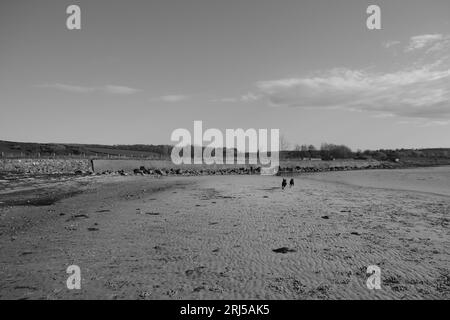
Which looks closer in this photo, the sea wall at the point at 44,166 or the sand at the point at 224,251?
the sand at the point at 224,251

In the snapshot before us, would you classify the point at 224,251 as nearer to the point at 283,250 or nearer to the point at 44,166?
the point at 283,250

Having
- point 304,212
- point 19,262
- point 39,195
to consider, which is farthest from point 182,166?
point 19,262

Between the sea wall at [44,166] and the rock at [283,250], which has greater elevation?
the sea wall at [44,166]

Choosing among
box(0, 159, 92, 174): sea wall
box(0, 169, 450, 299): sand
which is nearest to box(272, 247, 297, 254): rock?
box(0, 169, 450, 299): sand

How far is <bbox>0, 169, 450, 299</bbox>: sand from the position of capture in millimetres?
8141

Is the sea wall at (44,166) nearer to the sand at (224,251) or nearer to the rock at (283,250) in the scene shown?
the sand at (224,251)

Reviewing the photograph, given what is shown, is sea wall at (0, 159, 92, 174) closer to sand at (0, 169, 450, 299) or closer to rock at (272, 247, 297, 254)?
sand at (0, 169, 450, 299)

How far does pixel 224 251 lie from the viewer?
437 inches

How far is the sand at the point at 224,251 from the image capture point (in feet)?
26.7

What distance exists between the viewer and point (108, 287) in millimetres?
8109

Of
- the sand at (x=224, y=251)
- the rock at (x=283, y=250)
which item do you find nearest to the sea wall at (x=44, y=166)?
the sand at (x=224, y=251)

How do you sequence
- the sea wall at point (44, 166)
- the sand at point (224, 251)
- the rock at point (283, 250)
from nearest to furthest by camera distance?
1. the sand at point (224, 251)
2. the rock at point (283, 250)
3. the sea wall at point (44, 166)
